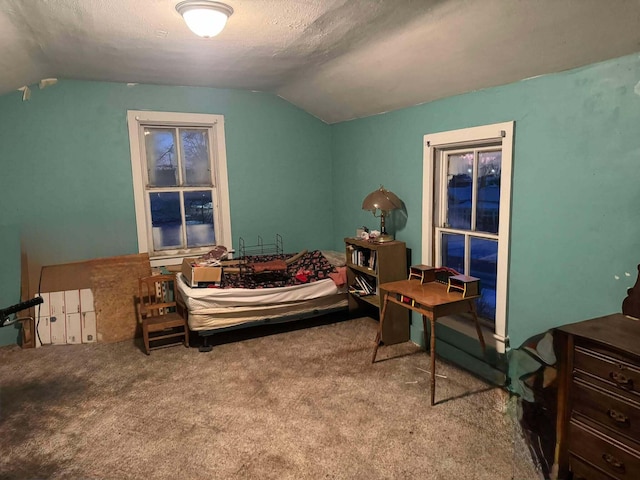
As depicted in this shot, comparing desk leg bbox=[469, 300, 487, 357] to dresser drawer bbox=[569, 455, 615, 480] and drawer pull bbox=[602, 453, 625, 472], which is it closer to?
dresser drawer bbox=[569, 455, 615, 480]

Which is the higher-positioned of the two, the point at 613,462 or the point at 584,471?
the point at 613,462

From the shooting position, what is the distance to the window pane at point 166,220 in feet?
14.9

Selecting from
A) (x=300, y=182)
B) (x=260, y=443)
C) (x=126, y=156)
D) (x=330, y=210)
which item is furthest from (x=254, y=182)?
(x=260, y=443)

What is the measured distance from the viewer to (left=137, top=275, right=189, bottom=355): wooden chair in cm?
377

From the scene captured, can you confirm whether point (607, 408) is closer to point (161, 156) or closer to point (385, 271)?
point (385, 271)

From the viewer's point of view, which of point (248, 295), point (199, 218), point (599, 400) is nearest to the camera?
point (599, 400)

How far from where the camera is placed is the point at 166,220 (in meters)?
4.61

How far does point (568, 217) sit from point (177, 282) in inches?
129

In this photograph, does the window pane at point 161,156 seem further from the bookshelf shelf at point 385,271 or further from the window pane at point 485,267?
the window pane at point 485,267

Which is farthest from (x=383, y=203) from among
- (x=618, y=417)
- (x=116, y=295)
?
(x=116, y=295)

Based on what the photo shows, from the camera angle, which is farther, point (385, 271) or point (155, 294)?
point (155, 294)

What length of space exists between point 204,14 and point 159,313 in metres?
3.00

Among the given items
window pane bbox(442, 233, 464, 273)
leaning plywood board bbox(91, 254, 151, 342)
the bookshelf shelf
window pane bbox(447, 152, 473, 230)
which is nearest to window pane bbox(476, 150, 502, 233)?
window pane bbox(447, 152, 473, 230)

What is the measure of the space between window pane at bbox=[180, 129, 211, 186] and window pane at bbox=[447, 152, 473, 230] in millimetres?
2630
